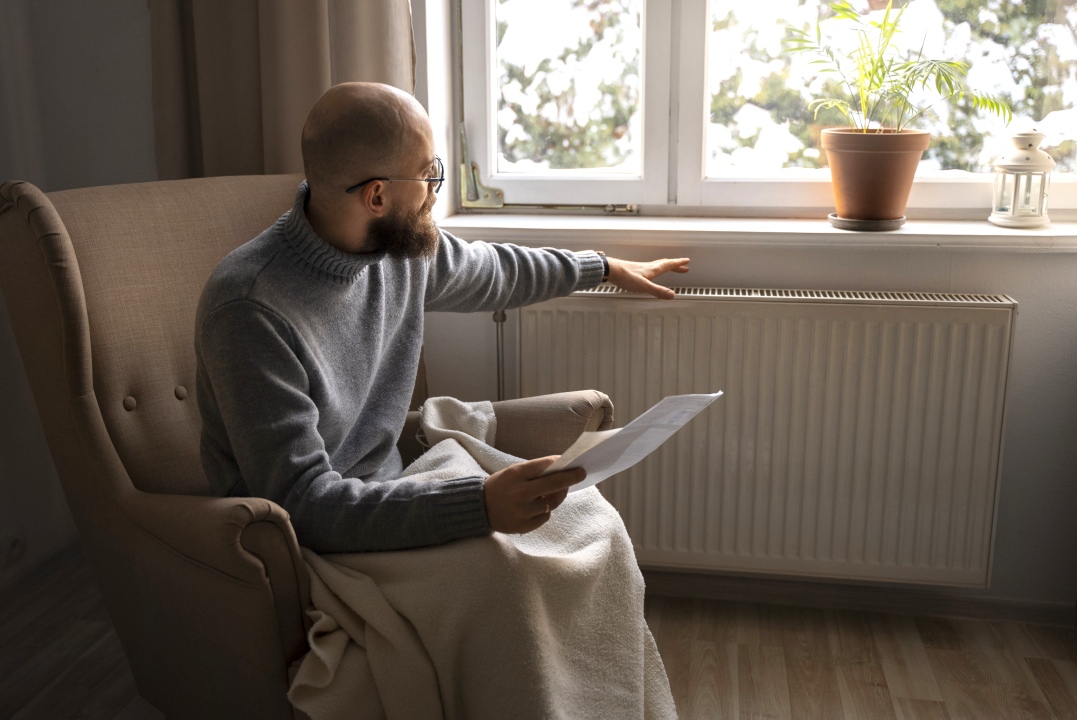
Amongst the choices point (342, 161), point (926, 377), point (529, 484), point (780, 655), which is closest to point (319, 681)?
point (529, 484)

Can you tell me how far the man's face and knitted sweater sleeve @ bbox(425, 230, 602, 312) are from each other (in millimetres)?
251

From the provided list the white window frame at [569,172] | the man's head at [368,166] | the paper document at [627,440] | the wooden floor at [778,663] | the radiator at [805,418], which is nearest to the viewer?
the paper document at [627,440]

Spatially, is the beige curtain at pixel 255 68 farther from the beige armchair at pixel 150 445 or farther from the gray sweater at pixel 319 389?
the gray sweater at pixel 319 389

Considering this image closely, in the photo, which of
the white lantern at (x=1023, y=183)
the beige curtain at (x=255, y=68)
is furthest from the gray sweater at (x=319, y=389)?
the white lantern at (x=1023, y=183)

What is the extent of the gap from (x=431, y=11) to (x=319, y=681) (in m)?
1.44

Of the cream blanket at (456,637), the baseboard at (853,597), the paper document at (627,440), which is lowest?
the baseboard at (853,597)

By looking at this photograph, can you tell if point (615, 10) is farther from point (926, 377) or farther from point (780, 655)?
point (780, 655)

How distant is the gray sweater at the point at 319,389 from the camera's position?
1.21m

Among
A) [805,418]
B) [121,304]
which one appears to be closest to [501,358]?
[805,418]

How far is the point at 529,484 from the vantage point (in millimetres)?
1187

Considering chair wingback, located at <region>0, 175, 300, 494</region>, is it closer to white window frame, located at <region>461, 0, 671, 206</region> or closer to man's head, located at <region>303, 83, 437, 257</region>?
man's head, located at <region>303, 83, 437, 257</region>

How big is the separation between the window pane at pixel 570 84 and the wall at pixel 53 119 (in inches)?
32.1

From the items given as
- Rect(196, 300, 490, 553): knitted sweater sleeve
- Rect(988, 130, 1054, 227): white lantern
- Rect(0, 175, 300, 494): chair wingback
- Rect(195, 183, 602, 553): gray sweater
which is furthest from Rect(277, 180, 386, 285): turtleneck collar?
Rect(988, 130, 1054, 227): white lantern

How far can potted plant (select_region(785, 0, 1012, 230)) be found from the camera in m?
1.90
